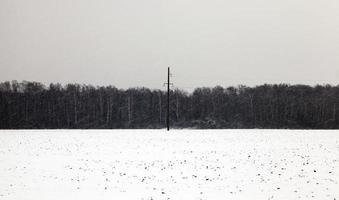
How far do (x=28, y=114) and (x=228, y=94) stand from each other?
53.3 metres

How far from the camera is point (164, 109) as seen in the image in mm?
113312

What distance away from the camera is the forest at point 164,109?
105m
